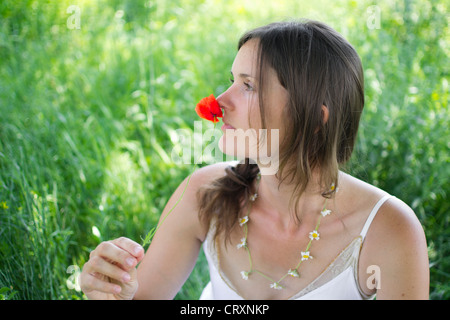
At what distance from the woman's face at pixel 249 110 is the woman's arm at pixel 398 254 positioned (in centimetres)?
44

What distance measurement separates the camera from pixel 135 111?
10.6ft

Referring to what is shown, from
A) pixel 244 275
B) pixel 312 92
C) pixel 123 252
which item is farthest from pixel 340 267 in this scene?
pixel 123 252

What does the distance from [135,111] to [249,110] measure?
1873mm

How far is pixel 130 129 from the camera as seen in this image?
3.21 metres

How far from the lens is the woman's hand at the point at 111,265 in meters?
1.21

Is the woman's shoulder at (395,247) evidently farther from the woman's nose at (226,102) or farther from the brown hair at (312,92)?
the woman's nose at (226,102)

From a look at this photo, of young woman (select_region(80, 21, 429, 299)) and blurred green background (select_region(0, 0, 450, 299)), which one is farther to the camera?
blurred green background (select_region(0, 0, 450, 299))

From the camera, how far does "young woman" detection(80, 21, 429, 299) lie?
1.47 metres

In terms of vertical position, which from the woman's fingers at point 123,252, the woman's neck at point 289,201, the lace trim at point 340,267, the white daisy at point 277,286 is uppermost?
the woman's fingers at point 123,252

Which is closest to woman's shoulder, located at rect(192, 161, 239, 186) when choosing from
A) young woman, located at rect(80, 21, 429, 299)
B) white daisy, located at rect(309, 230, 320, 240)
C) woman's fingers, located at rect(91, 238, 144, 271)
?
young woman, located at rect(80, 21, 429, 299)

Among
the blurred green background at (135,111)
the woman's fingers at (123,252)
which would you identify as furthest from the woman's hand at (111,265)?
the blurred green background at (135,111)

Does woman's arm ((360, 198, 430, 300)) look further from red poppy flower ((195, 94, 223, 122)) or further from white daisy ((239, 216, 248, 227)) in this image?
red poppy flower ((195, 94, 223, 122))

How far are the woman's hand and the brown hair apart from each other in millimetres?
557
